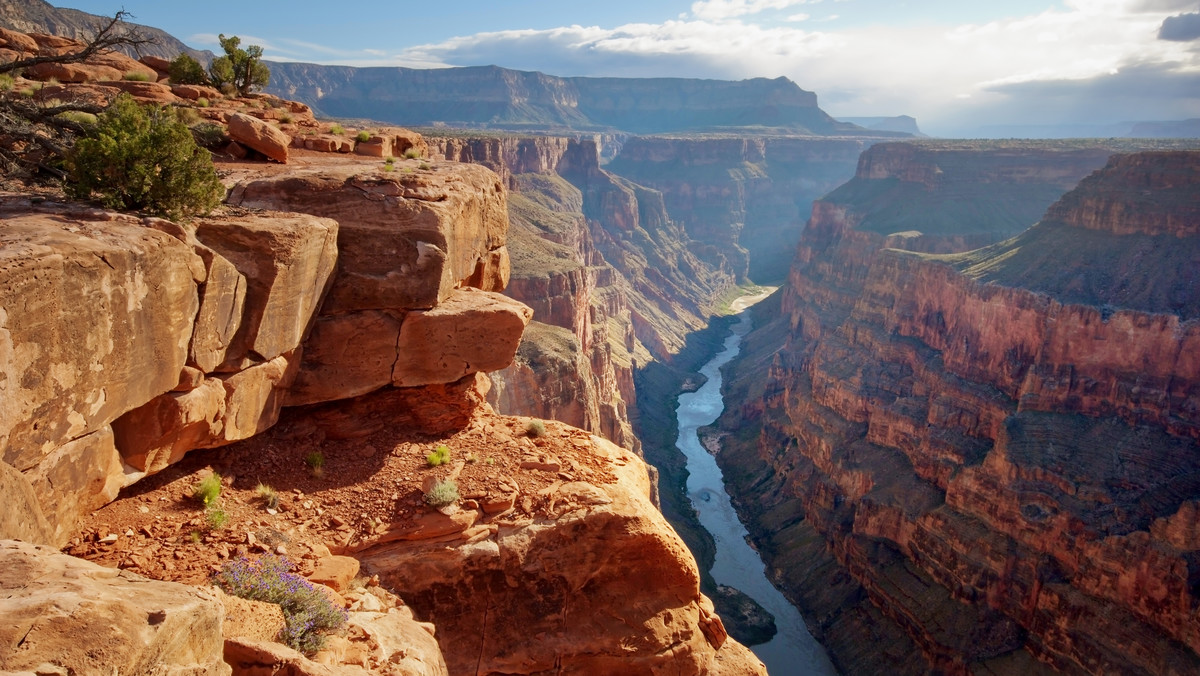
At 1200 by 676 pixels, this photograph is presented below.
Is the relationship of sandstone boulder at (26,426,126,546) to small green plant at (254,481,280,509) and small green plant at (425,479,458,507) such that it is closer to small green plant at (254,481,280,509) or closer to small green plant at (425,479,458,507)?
small green plant at (254,481,280,509)

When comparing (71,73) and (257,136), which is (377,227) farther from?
(71,73)

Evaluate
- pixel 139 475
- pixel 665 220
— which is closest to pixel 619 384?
pixel 139 475

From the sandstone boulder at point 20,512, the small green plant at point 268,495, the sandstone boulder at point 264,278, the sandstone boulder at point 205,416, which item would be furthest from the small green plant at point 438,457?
the sandstone boulder at point 20,512

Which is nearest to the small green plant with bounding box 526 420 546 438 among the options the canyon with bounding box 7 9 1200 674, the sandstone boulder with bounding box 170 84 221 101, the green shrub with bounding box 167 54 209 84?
the canyon with bounding box 7 9 1200 674

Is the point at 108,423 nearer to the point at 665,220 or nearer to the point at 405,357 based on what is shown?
the point at 405,357

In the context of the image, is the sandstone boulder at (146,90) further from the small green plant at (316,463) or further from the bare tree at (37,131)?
the small green plant at (316,463)
